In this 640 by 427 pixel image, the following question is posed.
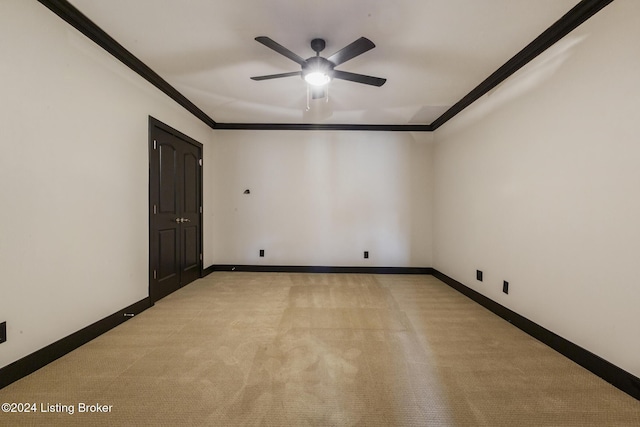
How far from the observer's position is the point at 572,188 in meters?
1.96

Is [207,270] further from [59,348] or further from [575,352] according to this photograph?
[575,352]

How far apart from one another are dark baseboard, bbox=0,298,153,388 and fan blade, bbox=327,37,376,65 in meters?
2.93

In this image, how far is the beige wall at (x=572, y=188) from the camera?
1.61m

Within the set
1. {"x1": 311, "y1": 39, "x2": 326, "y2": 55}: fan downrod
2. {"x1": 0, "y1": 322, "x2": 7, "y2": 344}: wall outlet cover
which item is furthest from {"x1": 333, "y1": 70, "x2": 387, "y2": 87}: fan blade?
{"x1": 0, "y1": 322, "x2": 7, "y2": 344}: wall outlet cover

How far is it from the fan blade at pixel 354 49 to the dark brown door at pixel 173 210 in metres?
2.20

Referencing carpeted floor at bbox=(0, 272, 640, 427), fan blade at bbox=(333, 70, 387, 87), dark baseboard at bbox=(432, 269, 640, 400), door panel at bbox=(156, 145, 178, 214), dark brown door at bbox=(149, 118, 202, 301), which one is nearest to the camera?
carpeted floor at bbox=(0, 272, 640, 427)

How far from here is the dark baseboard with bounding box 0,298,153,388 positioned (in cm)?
163

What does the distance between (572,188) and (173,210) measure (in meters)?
4.03

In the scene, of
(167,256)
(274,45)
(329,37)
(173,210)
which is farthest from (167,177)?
(329,37)

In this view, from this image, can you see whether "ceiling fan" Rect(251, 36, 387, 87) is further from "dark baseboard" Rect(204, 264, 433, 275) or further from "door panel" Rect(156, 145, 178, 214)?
"dark baseboard" Rect(204, 264, 433, 275)

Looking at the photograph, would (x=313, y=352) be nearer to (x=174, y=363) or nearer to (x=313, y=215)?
(x=174, y=363)

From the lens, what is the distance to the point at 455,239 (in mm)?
3781

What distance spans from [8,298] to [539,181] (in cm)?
391

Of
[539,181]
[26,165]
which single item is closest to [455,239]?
[539,181]
